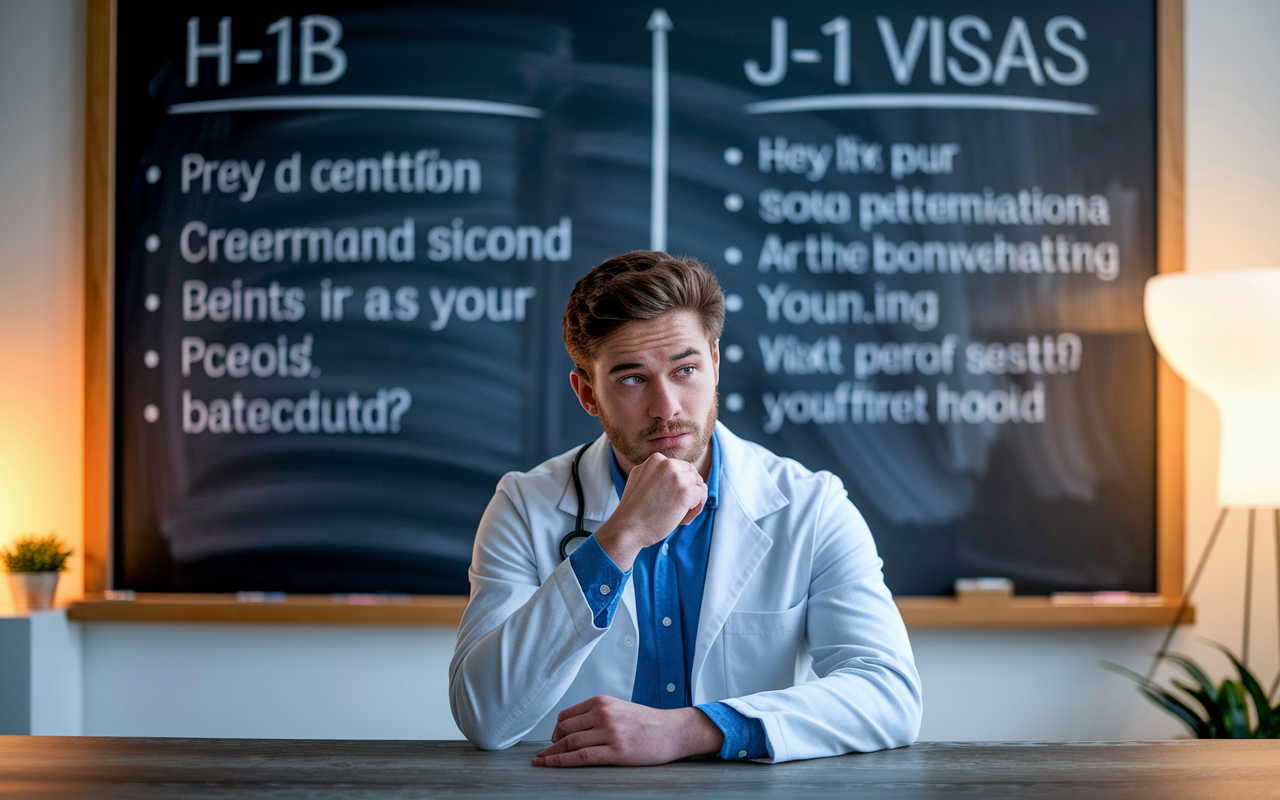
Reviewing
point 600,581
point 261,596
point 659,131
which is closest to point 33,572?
point 261,596

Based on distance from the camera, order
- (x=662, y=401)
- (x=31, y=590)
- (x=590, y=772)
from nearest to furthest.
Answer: (x=590, y=772)
(x=662, y=401)
(x=31, y=590)

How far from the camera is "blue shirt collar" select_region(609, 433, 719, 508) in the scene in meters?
1.61

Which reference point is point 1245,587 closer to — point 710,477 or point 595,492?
point 710,477

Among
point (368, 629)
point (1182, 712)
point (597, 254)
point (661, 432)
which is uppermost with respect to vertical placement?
point (597, 254)

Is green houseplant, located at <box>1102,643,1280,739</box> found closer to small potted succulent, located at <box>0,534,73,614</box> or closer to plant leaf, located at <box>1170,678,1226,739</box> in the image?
plant leaf, located at <box>1170,678,1226,739</box>

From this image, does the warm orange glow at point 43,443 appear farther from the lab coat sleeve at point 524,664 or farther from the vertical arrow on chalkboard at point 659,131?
the lab coat sleeve at point 524,664

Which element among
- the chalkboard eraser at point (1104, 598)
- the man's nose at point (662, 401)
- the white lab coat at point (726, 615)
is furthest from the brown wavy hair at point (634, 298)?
the chalkboard eraser at point (1104, 598)

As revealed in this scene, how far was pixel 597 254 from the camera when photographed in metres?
2.59

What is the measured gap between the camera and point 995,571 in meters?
2.55

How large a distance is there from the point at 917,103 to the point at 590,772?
85.3 inches

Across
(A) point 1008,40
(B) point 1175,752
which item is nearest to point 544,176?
(A) point 1008,40

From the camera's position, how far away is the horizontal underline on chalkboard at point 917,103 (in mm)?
2582

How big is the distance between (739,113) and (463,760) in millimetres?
2003

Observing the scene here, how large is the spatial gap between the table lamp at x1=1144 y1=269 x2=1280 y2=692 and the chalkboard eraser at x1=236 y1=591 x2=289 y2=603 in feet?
8.05
